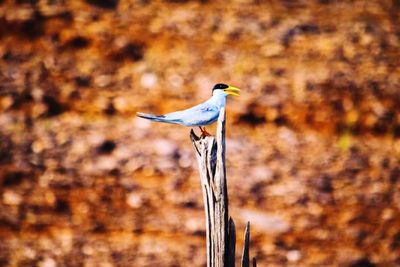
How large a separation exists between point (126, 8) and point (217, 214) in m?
9.88

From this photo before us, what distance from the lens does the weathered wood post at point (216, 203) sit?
505cm

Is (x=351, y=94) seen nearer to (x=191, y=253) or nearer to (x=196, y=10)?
(x=196, y=10)

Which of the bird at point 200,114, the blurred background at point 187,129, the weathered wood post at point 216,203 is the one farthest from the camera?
the blurred background at point 187,129

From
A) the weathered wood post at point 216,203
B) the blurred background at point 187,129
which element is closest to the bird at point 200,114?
the weathered wood post at point 216,203

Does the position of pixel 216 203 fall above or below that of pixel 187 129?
above

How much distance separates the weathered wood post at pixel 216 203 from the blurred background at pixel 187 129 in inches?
279

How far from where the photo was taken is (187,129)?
12992mm

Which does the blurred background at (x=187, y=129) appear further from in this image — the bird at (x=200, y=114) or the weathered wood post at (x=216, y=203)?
the weathered wood post at (x=216, y=203)

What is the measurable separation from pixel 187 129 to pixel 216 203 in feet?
26.0

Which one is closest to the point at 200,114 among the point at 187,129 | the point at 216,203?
the point at 216,203

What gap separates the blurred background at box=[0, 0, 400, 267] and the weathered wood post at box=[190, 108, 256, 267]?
7077mm

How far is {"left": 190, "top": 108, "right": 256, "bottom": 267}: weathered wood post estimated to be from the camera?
5.05 metres

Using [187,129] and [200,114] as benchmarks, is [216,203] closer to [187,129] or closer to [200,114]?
[200,114]

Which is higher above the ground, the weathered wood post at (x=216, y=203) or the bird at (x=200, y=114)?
the bird at (x=200, y=114)
